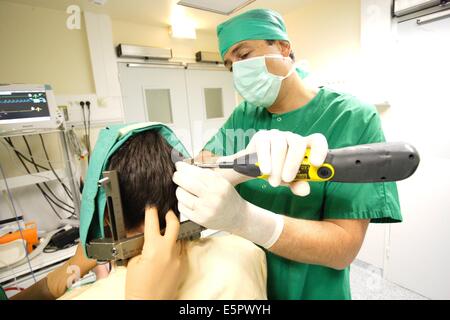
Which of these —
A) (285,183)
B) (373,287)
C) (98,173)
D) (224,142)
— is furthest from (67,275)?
(373,287)

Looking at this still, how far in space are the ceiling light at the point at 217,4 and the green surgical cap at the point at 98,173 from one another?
1.84 metres

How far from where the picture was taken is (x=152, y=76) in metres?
2.74

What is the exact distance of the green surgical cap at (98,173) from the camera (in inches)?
24.5

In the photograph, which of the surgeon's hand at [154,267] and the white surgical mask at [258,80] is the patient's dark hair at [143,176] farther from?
the white surgical mask at [258,80]

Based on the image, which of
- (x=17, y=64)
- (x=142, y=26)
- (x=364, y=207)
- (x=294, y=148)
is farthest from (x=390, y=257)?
(x=17, y=64)

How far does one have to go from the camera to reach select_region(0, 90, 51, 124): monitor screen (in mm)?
1587

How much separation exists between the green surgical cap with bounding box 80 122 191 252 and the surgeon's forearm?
0.48 m

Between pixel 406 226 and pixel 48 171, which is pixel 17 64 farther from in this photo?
pixel 406 226

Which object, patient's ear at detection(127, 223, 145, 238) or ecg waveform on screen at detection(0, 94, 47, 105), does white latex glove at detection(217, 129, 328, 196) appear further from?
ecg waveform on screen at detection(0, 94, 47, 105)

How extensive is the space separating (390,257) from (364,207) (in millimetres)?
2022

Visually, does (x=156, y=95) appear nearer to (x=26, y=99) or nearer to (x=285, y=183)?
(x=26, y=99)

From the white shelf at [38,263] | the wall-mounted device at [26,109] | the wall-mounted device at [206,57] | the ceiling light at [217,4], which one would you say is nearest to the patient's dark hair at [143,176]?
the white shelf at [38,263]

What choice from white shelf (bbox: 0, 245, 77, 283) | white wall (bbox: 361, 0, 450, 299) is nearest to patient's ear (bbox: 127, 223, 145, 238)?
white shelf (bbox: 0, 245, 77, 283)

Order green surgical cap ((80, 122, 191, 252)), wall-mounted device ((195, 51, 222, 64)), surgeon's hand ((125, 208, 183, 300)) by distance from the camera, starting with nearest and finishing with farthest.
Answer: surgeon's hand ((125, 208, 183, 300))
green surgical cap ((80, 122, 191, 252))
wall-mounted device ((195, 51, 222, 64))
